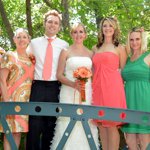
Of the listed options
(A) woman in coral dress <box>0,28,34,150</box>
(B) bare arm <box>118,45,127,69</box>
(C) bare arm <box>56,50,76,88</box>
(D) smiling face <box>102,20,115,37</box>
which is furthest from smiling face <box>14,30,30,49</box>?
(B) bare arm <box>118,45,127,69</box>

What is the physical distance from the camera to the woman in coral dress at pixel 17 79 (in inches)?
245

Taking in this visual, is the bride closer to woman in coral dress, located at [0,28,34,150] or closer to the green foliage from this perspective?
woman in coral dress, located at [0,28,34,150]

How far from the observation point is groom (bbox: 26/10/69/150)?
6270 millimetres

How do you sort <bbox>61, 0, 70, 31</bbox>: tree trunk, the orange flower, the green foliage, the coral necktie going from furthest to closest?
the green foliage < <bbox>61, 0, 70, 31</bbox>: tree trunk < the coral necktie < the orange flower

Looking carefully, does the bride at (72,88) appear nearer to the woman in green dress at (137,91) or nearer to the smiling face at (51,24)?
the smiling face at (51,24)

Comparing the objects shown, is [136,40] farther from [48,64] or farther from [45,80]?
[45,80]

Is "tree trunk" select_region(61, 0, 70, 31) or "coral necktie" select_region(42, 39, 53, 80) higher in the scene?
"tree trunk" select_region(61, 0, 70, 31)

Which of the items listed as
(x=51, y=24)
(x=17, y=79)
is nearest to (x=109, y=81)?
(x=51, y=24)

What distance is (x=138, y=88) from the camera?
6.40 metres

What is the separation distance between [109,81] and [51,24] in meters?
1.34

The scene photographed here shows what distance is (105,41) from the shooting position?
6719mm

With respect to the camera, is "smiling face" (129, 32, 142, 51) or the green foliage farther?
the green foliage

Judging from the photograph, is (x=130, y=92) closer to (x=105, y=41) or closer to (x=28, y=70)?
(x=105, y=41)

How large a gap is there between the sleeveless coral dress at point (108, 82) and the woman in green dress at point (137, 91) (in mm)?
137
